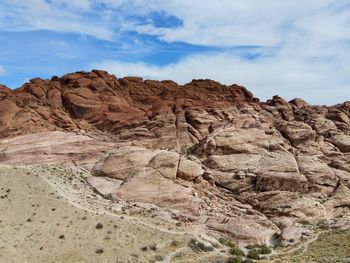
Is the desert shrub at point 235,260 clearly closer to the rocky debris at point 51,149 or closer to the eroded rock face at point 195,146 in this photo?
the eroded rock face at point 195,146

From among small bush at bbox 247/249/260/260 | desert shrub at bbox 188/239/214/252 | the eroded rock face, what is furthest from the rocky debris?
small bush at bbox 247/249/260/260

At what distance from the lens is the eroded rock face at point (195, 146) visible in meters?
57.3

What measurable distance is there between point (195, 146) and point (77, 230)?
79.7ft

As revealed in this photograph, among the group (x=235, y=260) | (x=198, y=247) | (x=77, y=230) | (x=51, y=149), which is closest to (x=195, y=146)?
(x=51, y=149)

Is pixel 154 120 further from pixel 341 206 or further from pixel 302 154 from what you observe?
pixel 341 206

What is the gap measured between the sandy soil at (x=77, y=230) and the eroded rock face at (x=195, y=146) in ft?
11.7

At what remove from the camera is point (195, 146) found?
68812mm

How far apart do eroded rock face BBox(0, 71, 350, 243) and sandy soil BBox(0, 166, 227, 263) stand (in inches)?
140

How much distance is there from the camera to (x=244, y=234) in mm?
51688

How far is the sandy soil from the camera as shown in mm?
46500

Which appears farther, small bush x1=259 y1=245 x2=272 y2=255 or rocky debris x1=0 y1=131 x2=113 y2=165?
rocky debris x1=0 y1=131 x2=113 y2=165

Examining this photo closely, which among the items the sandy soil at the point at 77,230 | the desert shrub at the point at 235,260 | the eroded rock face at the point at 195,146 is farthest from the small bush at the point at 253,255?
the eroded rock face at the point at 195,146

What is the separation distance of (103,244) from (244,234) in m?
14.8

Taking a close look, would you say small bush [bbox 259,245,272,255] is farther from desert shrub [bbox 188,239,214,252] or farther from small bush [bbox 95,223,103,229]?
small bush [bbox 95,223,103,229]
